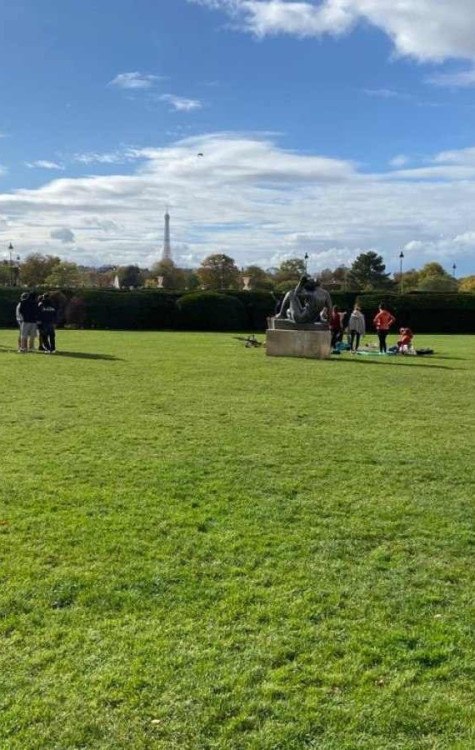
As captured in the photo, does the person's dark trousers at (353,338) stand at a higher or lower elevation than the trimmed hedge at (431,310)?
lower

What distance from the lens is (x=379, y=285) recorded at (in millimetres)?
93125

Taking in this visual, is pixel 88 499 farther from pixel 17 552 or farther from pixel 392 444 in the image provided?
pixel 392 444

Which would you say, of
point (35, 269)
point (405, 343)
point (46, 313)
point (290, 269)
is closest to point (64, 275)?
point (35, 269)

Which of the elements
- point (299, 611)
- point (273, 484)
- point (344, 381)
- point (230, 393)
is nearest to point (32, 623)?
point (299, 611)

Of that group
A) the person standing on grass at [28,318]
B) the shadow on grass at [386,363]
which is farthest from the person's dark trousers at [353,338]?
the person standing on grass at [28,318]

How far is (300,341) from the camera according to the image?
20.4 metres

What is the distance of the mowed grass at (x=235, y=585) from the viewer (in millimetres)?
3055

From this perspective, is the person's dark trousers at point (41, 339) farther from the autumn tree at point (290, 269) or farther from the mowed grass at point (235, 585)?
the autumn tree at point (290, 269)

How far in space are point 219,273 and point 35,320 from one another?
249 feet

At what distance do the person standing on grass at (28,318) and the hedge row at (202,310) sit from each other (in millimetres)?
16459

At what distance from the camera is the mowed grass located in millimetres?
3055

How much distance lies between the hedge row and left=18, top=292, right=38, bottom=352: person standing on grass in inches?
648

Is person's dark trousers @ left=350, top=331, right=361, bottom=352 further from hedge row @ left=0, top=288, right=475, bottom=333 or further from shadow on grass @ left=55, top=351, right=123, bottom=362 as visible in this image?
hedge row @ left=0, top=288, right=475, bottom=333

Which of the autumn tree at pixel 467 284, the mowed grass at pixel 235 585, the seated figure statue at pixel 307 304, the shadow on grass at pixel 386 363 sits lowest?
the mowed grass at pixel 235 585
